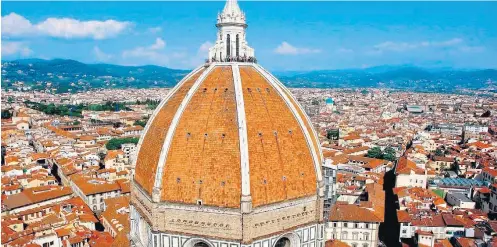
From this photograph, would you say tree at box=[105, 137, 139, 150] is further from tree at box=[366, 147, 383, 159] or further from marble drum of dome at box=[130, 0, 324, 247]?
marble drum of dome at box=[130, 0, 324, 247]

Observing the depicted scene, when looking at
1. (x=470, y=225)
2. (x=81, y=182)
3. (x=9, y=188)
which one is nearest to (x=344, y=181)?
(x=470, y=225)

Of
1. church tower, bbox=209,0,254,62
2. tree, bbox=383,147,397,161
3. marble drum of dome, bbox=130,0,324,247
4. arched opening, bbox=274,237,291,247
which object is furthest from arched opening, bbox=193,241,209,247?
tree, bbox=383,147,397,161

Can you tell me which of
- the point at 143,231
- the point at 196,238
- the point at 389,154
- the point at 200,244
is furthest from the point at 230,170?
the point at 389,154

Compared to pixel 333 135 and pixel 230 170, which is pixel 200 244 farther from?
pixel 333 135

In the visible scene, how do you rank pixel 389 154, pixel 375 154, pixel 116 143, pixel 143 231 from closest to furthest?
pixel 143 231 < pixel 389 154 < pixel 375 154 < pixel 116 143

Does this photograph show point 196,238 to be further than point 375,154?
No

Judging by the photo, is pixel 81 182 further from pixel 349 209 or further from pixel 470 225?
pixel 470 225
